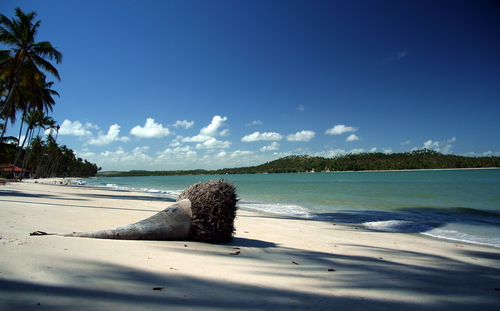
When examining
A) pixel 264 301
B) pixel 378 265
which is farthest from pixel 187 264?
pixel 378 265

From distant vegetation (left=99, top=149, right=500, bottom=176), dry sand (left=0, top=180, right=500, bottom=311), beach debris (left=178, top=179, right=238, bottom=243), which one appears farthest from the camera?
distant vegetation (left=99, top=149, right=500, bottom=176)

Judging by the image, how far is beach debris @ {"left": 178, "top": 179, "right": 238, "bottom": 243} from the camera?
5.34 m

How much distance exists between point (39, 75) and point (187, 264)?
29553 mm

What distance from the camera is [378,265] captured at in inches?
192

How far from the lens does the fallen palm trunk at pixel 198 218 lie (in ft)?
16.8

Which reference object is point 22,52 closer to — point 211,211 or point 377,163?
point 211,211

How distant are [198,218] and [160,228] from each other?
2.42 feet

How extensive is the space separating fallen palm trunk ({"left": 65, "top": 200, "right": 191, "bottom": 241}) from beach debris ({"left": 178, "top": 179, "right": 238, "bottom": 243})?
16cm

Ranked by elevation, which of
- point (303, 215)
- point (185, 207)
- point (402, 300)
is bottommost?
point (303, 215)

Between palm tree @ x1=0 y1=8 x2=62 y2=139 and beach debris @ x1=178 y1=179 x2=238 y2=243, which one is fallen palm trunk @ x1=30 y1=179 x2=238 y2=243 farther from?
palm tree @ x1=0 y1=8 x2=62 y2=139

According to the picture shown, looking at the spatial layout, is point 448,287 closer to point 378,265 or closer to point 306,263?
point 378,265

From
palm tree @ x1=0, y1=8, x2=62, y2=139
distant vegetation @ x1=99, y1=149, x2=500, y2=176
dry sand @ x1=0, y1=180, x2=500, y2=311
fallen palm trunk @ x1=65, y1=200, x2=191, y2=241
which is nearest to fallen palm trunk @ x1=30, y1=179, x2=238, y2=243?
fallen palm trunk @ x1=65, y1=200, x2=191, y2=241

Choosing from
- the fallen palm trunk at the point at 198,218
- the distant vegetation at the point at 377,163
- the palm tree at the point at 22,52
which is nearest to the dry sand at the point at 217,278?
the fallen palm trunk at the point at 198,218

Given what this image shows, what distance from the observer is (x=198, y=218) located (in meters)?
5.36
